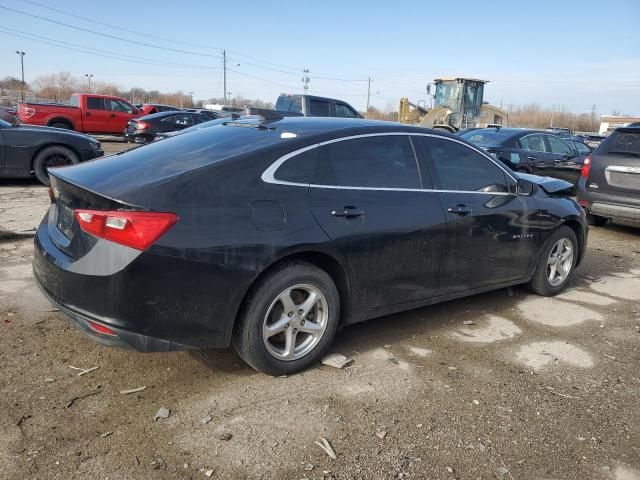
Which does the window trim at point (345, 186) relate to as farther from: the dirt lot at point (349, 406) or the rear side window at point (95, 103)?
the rear side window at point (95, 103)

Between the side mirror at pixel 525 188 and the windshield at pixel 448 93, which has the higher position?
the windshield at pixel 448 93

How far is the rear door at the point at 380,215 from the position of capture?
3.53m

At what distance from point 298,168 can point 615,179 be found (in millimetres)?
6562

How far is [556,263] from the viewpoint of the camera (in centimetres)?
538

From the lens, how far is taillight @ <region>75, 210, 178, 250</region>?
2.83 m

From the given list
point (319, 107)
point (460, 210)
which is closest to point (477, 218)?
point (460, 210)

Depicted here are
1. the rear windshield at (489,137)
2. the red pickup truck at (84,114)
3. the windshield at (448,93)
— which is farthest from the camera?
the windshield at (448,93)

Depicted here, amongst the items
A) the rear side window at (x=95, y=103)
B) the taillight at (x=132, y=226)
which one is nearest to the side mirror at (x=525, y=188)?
the taillight at (x=132, y=226)

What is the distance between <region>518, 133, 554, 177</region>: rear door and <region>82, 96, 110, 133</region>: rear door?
1726 centimetres

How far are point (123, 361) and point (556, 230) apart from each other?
407 cm

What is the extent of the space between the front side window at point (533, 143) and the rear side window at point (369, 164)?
787 centimetres

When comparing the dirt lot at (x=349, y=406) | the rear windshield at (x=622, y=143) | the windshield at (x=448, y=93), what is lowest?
the dirt lot at (x=349, y=406)

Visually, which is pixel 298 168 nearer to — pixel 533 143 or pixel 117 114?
pixel 533 143

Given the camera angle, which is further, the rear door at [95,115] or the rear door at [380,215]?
the rear door at [95,115]
